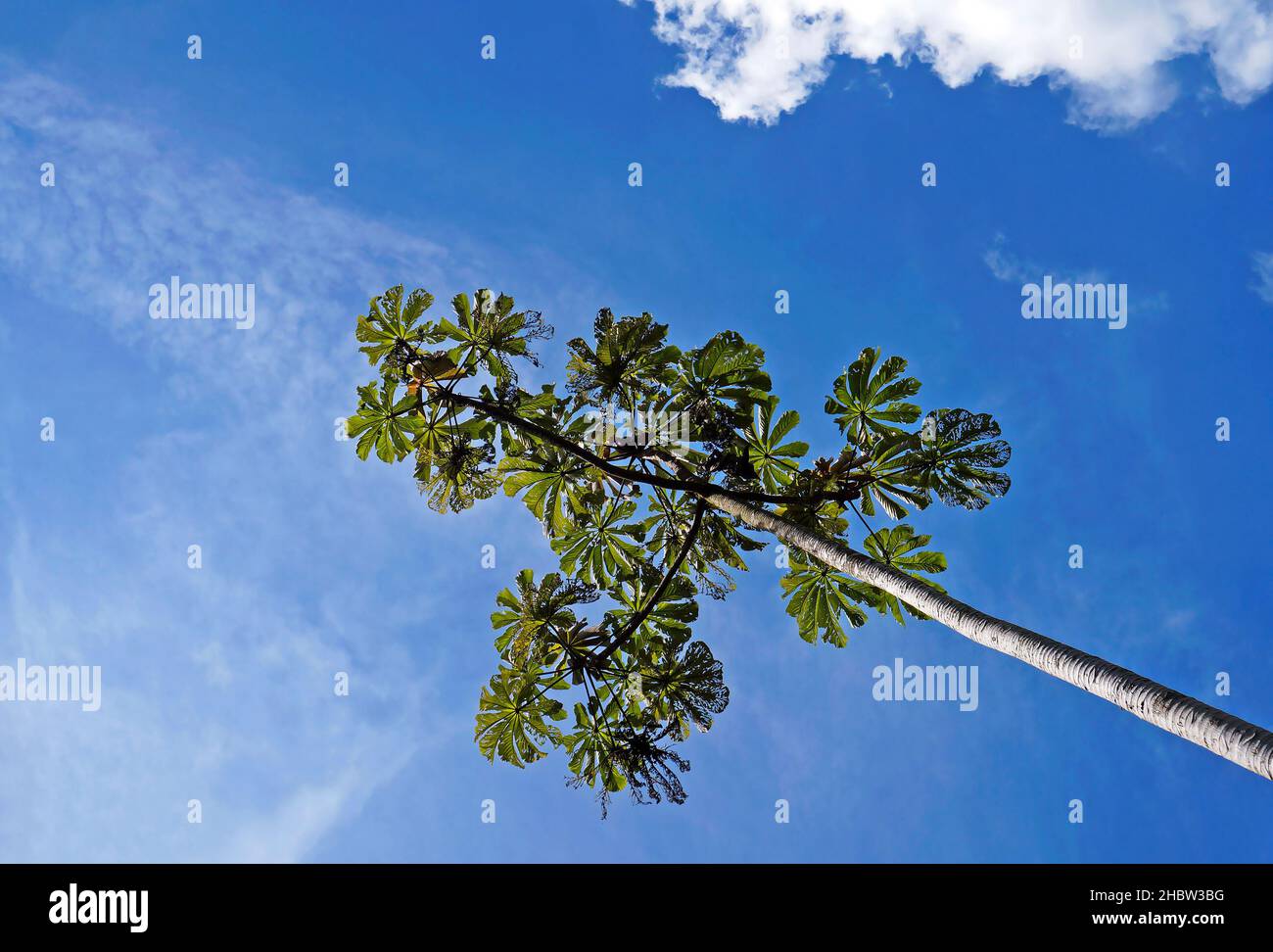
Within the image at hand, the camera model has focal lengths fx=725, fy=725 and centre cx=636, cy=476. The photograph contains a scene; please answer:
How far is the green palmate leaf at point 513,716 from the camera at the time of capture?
7105 millimetres

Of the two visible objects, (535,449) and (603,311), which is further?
(535,449)

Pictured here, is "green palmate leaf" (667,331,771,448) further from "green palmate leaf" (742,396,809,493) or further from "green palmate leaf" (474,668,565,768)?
"green palmate leaf" (474,668,565,768)

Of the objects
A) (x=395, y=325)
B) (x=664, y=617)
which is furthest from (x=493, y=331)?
(x=664, y=617)

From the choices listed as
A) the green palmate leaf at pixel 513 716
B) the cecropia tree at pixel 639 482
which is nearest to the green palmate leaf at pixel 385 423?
the cecropia tree at pixel 639 482

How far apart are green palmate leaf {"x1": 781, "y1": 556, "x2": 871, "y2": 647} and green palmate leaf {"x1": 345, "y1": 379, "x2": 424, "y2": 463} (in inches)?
167

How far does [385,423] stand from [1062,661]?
248 inches

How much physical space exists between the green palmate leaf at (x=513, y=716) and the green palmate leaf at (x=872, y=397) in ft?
13.0

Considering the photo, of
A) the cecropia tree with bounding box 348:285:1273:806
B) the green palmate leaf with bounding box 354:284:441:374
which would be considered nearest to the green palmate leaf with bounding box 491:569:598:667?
the cecropia tree with bounding box 348:285:1273:806

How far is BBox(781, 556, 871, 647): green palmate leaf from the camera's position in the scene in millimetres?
7633

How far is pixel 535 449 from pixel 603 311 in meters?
1.70

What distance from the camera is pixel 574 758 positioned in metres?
7.36

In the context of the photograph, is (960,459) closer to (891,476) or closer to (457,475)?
(891,476)
